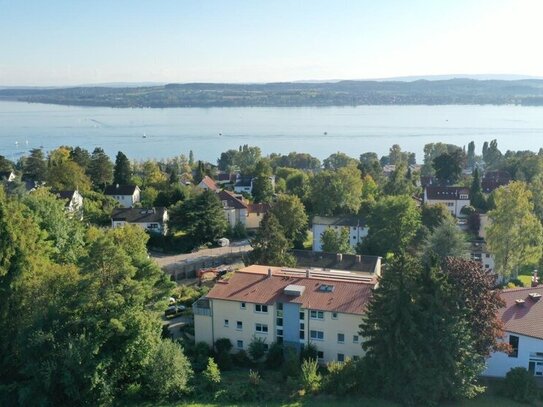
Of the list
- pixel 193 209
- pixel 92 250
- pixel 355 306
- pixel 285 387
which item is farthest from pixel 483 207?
pixel 92 250

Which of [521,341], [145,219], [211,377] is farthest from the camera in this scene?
[145,219]

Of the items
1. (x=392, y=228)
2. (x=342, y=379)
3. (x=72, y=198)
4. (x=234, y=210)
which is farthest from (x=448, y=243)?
(x=72, y=198)

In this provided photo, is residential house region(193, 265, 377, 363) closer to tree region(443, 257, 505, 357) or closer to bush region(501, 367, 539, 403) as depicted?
tree region(443, 257, 505, 357)

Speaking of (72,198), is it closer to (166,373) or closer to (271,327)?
(271,327)

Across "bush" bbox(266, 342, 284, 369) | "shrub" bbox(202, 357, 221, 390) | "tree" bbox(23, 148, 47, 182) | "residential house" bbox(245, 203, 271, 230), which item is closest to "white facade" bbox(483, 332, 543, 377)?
"bush" bbox(266, 342, 284, 369)

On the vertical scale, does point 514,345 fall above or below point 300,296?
below

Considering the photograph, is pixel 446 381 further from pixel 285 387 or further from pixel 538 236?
pixel 538 236

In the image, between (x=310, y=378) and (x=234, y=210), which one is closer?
(x=310, y=378)
